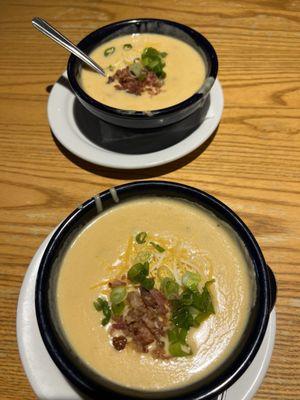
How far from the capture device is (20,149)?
198 cm

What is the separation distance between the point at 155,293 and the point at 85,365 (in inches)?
11.0

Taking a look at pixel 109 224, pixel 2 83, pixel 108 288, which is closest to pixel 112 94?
pixel 2 83

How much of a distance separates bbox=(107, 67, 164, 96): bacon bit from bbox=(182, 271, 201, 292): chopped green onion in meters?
1.08

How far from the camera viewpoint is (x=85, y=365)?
114cm

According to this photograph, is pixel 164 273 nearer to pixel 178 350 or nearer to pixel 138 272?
pixel 138 272

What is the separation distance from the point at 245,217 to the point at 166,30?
1225 millimetres

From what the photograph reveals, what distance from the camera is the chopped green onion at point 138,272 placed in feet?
4.11

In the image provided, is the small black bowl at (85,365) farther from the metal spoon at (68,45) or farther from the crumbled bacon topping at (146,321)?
the metal spoon at (68,45)

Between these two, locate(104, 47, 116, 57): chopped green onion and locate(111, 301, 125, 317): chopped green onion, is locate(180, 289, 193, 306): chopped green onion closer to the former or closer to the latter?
locate(111, 301, 125, 317): chopped green onion

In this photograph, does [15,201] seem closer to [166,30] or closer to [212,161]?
[212,161]

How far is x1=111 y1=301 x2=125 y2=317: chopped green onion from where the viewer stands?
1.22 m

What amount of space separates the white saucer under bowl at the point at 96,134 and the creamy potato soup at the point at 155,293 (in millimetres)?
344

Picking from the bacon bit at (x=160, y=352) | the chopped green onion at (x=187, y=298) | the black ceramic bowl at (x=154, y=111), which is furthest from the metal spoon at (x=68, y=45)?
the bacon bit at (x=160, y=352)

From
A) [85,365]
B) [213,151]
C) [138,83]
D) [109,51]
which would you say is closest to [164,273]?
[85,365]
